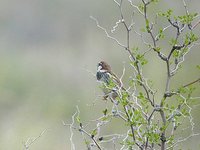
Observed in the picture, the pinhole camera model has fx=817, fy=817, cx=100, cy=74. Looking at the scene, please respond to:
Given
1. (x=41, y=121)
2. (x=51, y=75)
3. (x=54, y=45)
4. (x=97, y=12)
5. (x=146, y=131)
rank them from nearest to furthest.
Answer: (x=146, y=131), (x=41, y=121), (x=51, y=75), (x=54, y=45), (x=97, y=12)

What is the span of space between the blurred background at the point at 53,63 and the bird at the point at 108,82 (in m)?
3.78

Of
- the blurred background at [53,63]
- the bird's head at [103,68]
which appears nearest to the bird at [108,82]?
the bird's head at [103,68]

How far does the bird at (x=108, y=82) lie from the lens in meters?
3.07

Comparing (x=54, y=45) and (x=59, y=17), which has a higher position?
(x=59, y=17)

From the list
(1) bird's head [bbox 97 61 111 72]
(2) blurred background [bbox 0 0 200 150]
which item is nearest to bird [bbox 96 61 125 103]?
(1) bird's head [bbox 97 61 111 72]

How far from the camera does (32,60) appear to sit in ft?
38.5

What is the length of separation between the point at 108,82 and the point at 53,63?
829cm

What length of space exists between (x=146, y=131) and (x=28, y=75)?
8.78 metres

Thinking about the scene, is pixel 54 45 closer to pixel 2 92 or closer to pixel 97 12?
→ pixel 97 12

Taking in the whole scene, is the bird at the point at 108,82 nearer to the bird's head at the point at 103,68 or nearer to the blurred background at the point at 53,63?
the bird's head at the point at 103,68

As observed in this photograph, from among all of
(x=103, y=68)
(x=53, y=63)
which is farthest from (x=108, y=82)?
(x=53, y=63)

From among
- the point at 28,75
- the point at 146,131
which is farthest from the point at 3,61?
the point at 146,131

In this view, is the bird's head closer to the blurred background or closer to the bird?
the bird

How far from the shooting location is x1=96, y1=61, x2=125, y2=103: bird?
10.1ft
